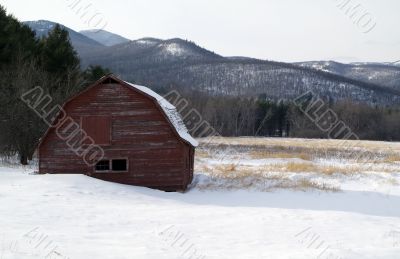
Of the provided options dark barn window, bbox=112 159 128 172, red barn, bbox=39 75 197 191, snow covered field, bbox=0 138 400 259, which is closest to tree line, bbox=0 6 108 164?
snow covered field, bbox=0 138 400 259

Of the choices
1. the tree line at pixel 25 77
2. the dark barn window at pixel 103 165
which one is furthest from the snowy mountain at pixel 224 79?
the dark barn window at pixel 103 165

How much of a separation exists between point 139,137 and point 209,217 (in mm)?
6920

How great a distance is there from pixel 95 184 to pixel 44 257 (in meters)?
10.3

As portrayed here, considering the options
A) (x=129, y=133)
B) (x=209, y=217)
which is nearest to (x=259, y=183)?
(x=129, y=133)

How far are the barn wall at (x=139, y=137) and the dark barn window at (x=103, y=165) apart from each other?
32.1 inches

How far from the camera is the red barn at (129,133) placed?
2067cm

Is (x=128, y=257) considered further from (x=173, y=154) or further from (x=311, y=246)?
(x=173, y=154)

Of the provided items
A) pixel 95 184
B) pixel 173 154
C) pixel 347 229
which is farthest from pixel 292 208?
pixel 95 184

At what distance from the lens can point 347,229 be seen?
44.6 feet

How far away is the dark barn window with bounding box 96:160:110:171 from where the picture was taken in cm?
2159

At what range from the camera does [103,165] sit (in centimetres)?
2158

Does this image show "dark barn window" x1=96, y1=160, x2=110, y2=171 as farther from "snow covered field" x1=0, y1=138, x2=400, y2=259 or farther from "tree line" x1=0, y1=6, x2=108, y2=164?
"tree line" x1=0, y1=6, x2=108, y2=164

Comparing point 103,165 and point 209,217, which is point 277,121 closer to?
point 103,165

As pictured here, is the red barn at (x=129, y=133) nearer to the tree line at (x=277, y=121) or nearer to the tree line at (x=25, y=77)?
the tree line at (x=25, y=77)
